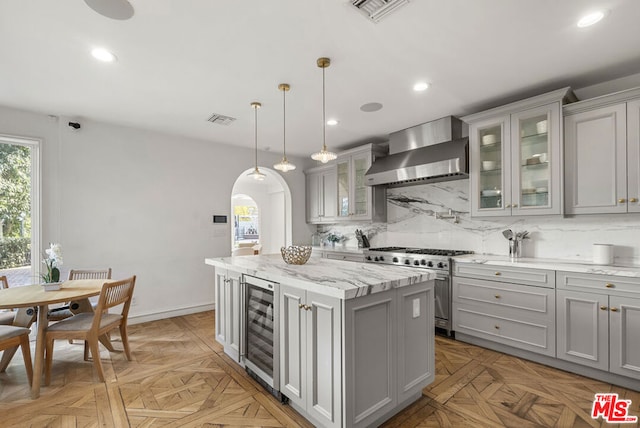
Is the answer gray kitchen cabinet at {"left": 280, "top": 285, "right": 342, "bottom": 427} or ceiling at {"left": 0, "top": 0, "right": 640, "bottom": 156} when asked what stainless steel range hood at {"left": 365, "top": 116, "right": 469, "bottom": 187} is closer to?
ceiling at {"left": 0, "top": 0, "right": 640, "bottom": 156}

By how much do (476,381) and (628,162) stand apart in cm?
219

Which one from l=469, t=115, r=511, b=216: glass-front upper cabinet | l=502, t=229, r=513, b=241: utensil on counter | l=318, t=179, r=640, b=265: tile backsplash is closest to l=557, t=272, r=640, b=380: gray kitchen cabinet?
l=318, t=179, r=640, b=265: tile backsplash

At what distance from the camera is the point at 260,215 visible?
9.41 metres

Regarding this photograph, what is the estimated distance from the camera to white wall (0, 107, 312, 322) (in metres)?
3.69

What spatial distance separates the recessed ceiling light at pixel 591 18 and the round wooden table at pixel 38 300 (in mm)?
4153

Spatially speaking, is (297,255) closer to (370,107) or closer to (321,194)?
(370,107)

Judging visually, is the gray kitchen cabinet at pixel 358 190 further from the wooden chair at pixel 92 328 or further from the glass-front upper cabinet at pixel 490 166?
the wooden chair at pixel 92 328

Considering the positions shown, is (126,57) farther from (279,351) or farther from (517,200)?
(517,200)

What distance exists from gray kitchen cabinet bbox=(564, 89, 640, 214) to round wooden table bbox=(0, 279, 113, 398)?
4.39 metres

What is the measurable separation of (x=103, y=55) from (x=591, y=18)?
133 inches

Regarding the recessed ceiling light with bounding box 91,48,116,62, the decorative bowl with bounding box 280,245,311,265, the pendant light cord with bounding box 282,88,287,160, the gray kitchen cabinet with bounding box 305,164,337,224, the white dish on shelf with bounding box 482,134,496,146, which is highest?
the recessed ceiling light with bounding box 91,48,116,62

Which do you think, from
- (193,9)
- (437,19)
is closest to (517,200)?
(437,19)

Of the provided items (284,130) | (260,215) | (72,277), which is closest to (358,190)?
(284,130)

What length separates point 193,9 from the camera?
1879 millimetres
